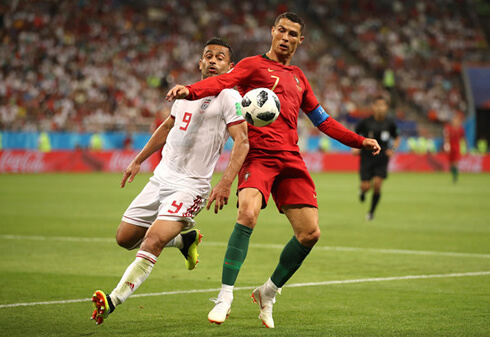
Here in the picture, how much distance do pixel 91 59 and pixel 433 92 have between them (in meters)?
18.7

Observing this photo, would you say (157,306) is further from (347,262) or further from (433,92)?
(433,92)

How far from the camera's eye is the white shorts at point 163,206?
5.97 meters

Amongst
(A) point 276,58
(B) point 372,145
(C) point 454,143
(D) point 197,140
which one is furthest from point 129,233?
(C) point 454,143

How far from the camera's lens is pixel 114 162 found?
31.5 m

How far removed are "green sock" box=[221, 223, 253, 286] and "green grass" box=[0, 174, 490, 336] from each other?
393 millimetres

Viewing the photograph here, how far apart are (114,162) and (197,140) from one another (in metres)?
25.7

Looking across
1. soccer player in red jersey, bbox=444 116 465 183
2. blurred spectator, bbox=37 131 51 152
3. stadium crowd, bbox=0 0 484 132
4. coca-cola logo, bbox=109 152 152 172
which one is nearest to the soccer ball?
soccer player in red jersey, bbox=444 116 465 183

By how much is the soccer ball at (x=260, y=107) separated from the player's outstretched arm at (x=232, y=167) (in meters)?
0.10

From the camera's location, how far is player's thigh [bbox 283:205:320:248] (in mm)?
6191

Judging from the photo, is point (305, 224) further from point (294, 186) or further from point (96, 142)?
point (96, 142)

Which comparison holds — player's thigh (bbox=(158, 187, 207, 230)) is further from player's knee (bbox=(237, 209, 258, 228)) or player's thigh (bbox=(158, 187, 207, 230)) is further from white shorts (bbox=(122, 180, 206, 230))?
player's knee (bbox=(237, 209, 258, 228))

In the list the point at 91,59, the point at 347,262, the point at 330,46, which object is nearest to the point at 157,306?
the point at 347,262

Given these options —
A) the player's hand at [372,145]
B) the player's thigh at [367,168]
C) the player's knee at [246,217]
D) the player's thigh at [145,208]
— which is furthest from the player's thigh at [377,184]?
the player's knee at [246,217]

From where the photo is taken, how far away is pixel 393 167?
35781mm
